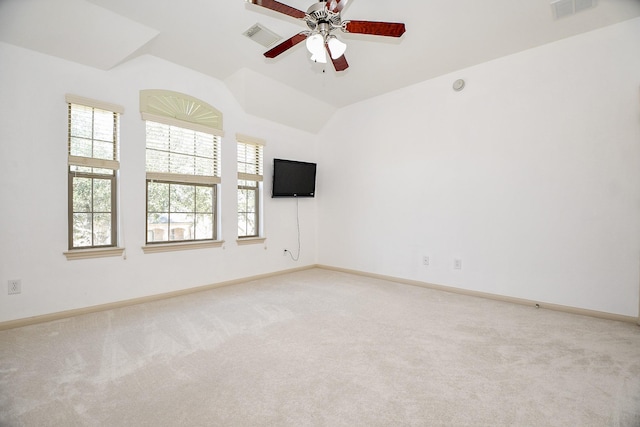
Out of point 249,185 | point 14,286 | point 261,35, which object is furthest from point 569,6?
point 14,286

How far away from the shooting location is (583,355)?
2.25 m

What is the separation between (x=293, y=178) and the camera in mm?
5133

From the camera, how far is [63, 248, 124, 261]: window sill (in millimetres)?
3019

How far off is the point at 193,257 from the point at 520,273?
4.32m

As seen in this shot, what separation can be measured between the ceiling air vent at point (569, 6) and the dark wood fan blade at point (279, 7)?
99.0 inches

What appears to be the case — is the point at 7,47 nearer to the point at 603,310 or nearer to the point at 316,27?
the point at 316,27

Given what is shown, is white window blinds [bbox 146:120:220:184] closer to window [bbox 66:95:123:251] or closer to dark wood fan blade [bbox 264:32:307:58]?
window [bbox 66:95:123:251]

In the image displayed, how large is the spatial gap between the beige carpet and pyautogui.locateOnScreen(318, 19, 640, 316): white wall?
59cm

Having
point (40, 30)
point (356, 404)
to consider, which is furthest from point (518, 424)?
point (40, 30)

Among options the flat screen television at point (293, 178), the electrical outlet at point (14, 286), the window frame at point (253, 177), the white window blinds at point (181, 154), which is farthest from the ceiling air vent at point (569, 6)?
the electrical outlet at point (14, 286)

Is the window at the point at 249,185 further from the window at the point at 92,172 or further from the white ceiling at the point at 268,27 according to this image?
the window at the point at 92,172

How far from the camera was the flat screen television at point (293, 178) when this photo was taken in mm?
4910

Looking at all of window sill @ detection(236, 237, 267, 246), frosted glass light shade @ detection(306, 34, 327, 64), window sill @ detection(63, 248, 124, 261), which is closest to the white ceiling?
frosted glass light shade @ detection(306, 34, 327, 64)

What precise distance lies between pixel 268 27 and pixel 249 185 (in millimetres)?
2439
